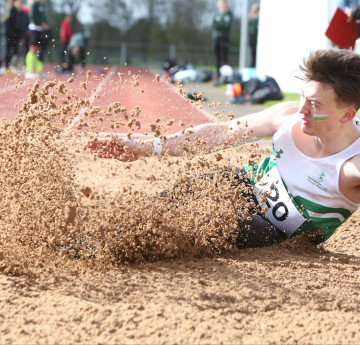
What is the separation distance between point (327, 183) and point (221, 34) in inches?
550

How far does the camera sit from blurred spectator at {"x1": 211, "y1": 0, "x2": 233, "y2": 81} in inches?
639

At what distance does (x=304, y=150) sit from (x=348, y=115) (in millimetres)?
294

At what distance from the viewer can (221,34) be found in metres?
16.2

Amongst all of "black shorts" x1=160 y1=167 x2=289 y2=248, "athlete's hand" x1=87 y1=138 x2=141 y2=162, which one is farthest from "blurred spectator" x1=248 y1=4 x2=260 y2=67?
"athlete's hand" x1=87 y1=138 x2=141 y2=162

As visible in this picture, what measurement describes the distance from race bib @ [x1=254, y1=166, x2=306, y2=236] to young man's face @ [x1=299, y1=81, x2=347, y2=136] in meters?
0.38

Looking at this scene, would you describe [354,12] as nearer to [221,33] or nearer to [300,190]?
[300,190]

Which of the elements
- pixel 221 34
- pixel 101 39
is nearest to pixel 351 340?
pixel 221 34

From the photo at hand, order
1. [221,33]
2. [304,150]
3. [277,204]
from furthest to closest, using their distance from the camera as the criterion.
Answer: [221,33] → [277,204] → [304,150]

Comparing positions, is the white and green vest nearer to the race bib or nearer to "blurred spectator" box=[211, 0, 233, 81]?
the race bib

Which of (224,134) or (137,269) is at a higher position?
(224,134)

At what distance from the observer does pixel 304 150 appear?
9.64 ft

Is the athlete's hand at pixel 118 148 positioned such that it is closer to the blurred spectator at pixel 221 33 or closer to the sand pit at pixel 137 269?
the sand pit at pixel 137 269

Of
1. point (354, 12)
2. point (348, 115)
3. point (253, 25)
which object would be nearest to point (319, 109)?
point (348, 115)

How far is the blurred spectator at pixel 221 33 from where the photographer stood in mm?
16234
